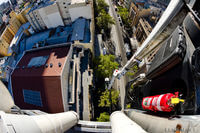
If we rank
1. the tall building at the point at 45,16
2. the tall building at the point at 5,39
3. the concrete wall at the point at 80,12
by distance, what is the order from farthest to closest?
the tall building at the point at 5,39, the tall building at the point at 45,16, the concrete wall at the point at 80,12

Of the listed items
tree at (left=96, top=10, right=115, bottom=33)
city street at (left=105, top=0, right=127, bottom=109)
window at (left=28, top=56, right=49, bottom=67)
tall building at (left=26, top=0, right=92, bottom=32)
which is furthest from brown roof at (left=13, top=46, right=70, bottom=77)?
tree at (left=96, top=10, right=115, bottom=33)

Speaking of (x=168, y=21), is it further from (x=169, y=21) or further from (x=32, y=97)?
(x=32, y=97)

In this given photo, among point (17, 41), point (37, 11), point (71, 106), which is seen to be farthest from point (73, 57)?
point (17, 41)

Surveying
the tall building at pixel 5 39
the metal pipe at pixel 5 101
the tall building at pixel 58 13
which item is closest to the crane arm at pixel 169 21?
the metal pipe at pixel 5 101

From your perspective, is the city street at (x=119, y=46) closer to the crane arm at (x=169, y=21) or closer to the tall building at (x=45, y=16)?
the crane arm at (x=169, y=21)

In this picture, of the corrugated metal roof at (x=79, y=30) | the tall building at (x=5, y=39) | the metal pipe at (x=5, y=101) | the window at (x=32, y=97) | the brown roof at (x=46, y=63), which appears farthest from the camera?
the tall building at (x=5, y=39)

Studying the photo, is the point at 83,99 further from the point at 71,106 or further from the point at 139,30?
the point at 139,30

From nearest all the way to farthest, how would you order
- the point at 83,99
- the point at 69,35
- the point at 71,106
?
the point at 71,106, the point at 83,99, the point at 69,35
